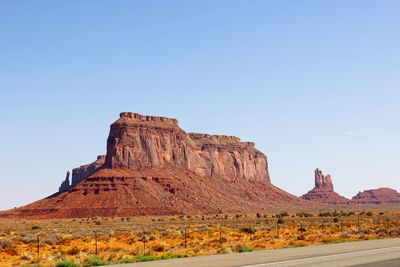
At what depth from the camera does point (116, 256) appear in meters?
26.5

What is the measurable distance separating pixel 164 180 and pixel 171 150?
16.5m

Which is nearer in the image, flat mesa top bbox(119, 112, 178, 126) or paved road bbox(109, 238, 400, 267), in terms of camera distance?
paved road bbox(109, 238, 400, 267)

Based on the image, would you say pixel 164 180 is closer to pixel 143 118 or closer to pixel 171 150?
pixel 171 150

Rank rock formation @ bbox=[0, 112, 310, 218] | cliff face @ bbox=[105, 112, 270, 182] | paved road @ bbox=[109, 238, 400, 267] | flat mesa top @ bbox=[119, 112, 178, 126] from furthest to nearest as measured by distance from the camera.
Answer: flat mesa top @ bbox=[119, 112, 178, 126]
cliff face @ bbox=[105, 112, 270, 182]
rock formation @ bbox=[0, 112, 310, 218]
paved road @ bbox=[109, 238, 400, 267]

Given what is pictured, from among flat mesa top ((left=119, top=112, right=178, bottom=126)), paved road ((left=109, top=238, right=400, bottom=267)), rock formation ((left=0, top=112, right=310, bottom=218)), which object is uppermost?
flat mesa top ((left=119, top=112, right=178, bottom=126))

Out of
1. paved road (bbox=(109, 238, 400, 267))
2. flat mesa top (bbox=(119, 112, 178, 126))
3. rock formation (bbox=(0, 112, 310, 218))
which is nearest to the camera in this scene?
paved road (bbox=(109, 238, 400, 267))

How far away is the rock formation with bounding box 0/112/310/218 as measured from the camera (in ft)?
396

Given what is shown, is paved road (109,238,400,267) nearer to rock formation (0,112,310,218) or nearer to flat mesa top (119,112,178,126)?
rock formation (0,112,310,218)

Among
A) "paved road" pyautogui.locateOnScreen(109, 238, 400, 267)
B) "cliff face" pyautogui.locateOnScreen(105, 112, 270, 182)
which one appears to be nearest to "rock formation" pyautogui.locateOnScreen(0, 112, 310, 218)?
"cliff face" pyautogui.locateOnScreen(105, 112, 270, 182)

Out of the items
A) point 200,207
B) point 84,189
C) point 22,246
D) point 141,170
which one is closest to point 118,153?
point 141,170

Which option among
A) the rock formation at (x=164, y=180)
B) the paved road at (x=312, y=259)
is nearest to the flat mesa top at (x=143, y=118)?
the rock formation at (x=164, y=180)

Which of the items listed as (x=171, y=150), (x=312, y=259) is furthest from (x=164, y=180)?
(x=312, y=259)

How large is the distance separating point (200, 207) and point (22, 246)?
95813 mm

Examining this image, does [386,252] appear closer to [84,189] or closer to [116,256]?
[116,256]
